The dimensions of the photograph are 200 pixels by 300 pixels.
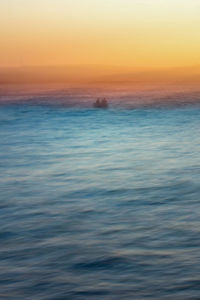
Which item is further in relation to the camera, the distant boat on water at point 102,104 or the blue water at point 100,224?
the distant boat on water at point 102,104

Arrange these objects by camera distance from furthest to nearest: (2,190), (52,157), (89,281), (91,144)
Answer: (91,144), (52,157), (2,190), (89,281)

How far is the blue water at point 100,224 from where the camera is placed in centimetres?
1077

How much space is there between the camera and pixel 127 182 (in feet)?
73.0

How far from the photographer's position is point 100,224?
1542 cm

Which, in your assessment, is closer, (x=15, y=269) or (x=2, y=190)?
(x=15, y=269)

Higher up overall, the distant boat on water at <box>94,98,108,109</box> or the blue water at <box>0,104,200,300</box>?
the distant boat on water at <box>94,98,108,109</box>

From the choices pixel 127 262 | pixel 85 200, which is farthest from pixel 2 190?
pixel 127 262

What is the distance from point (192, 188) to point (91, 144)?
20.5 metres

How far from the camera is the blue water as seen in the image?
10773 mm

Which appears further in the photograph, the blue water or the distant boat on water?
the distant boat on water

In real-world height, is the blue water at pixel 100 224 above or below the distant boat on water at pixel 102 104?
below

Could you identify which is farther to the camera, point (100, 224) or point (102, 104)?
point (102, 104)

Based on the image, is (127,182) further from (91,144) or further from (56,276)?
(91,144)

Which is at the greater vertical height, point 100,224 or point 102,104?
point 102,104
